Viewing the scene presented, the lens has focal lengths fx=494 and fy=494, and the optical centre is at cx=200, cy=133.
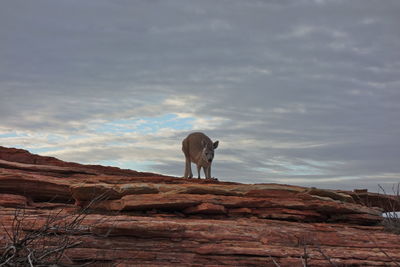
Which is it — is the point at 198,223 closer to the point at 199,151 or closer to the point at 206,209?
the point at 206,209

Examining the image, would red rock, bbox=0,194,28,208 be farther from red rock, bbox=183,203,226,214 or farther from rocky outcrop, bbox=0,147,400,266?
red rock, bbox=183,203,226,214

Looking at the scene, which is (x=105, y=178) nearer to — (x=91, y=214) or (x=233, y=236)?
(x=91, y=214)

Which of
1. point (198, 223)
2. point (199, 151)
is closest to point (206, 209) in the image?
point (198, 223)

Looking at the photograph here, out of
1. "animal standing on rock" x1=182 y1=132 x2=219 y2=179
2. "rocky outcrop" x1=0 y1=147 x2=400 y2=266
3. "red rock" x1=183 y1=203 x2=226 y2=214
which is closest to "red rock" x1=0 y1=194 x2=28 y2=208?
"rocky outcrop" x1=0 y1=147 x2=400 y2=266

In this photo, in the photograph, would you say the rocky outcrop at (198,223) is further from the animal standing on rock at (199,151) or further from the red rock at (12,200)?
the animal standing on rock at (199,151)

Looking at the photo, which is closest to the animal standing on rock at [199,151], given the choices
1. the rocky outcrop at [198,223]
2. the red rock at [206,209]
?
the rocky outcrop at [198,223]

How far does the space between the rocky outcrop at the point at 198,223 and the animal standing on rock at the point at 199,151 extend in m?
5.69

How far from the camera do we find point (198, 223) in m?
11.9

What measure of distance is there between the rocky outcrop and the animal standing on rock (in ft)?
18.7

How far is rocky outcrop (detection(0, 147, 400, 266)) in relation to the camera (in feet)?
35.4

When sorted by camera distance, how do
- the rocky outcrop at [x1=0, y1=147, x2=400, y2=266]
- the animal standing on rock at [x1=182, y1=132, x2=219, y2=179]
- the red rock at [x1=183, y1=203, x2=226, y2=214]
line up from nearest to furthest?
the rocky outcrop at [x1=0, y1=147, x2=400, y2=266] < the red rock at [x1=183, y1=203, x2=226, y2=214] < the animal standing on rock at [x1=182, y1=132, x2=219, y2=179]

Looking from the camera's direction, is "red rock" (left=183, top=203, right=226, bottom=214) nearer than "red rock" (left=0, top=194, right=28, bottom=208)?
Yes

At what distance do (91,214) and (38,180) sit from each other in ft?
12.4

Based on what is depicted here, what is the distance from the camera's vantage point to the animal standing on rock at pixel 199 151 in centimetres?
2341
